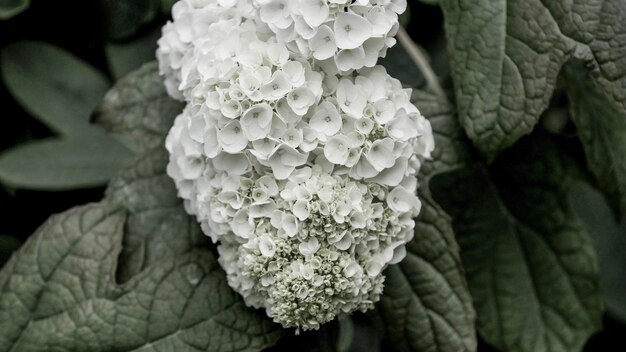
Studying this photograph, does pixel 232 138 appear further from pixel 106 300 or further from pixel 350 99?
pixel 106 300

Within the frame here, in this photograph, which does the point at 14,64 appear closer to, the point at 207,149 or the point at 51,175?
the point at 51,175

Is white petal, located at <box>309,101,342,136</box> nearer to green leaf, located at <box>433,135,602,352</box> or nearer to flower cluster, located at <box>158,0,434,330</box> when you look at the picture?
flower cluster, located at <box>158,0,434,330</box>

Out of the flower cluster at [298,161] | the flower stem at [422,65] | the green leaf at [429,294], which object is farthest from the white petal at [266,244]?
the flower stem at [422,65]

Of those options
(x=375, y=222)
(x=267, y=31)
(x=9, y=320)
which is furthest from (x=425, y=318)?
(x=9, y=320)

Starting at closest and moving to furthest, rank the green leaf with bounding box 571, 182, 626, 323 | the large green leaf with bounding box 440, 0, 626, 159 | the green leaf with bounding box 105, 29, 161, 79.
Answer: the large green leaf with bounding box 440, 0, 626, 159 → the green leaf with bounding box 105, 29, 161, 79 → the green leaf with bounding box 571, 182, 626, 323

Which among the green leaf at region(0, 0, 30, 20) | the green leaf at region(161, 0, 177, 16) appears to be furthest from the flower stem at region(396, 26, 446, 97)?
the green leaf at region(0, 0, 30, 20)

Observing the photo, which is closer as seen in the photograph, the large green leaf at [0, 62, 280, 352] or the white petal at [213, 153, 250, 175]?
the white petal at [213, 153, 250, 175]

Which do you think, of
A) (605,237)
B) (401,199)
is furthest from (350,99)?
(605,237)
